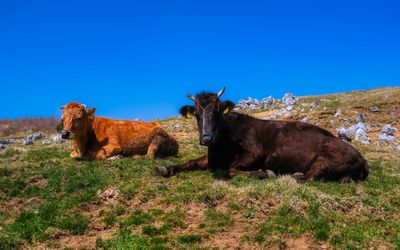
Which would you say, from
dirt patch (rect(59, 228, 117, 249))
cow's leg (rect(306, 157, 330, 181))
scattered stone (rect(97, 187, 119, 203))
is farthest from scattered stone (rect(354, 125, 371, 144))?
dirt patch (rect(59, 228, 117, 249))

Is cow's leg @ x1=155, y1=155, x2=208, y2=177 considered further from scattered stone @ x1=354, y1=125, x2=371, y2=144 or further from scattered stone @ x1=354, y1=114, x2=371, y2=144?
scattered stone @ x1=354, y1=125, x2=371, y2=144

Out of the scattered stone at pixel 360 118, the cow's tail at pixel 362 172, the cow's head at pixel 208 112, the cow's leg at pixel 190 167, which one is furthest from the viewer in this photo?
the scattered stone at pixel 360 118

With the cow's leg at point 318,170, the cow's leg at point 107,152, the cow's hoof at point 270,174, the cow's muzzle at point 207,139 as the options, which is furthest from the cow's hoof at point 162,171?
the cow's leg at point 318,170

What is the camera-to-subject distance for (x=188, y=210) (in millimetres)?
11609

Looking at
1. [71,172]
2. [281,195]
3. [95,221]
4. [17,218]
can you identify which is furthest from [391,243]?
[71,172]

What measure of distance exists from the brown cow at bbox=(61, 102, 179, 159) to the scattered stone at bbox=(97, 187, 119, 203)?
15.6 ft

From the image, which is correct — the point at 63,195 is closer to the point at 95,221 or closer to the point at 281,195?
the point at 95,221

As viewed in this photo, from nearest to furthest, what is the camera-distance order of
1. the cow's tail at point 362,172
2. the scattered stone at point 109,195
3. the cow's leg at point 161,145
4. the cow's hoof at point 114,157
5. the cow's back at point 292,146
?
the scattered stone at point 109,195 < the cow's back at point 292,146 < the cow's tail at point 362,172 < the cow's hoof at point 114,157 < the cow's leg at point 161,145

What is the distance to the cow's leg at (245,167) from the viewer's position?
1428 centimetres

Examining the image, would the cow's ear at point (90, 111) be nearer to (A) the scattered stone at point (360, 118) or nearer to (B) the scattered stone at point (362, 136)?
(B) the scattered stone at point (362, 136)

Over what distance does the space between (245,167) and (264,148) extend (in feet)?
3.16

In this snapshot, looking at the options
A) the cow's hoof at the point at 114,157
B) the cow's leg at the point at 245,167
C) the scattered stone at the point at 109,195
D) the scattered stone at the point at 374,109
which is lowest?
the scattered stone at the point at 109,195

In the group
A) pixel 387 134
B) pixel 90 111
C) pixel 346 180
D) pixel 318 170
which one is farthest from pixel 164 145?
pixel 387 134

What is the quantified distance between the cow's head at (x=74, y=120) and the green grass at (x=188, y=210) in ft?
7.33
